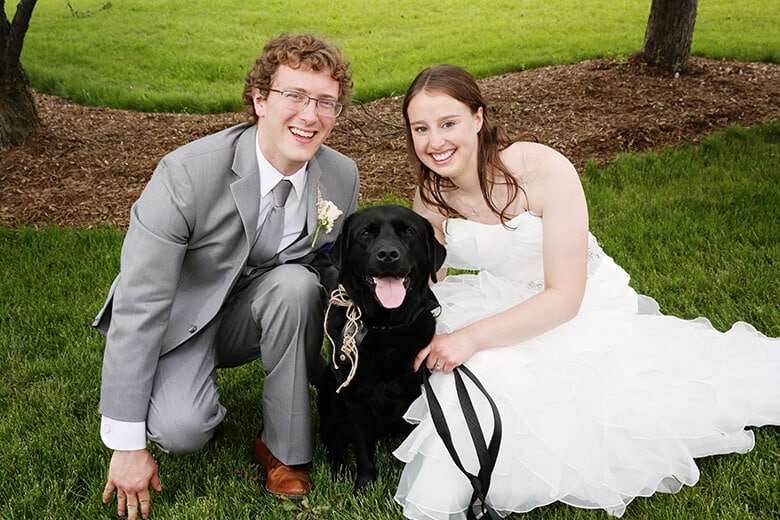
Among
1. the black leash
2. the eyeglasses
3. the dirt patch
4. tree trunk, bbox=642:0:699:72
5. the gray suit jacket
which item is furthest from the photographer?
tree trunk, bbox=642:0:699:72

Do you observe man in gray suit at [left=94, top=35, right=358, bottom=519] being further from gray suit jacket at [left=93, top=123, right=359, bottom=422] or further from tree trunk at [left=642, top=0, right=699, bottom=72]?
tree trunk at [left=642, top=0, right=699, bottom=72]

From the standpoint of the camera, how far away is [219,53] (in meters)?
11.5

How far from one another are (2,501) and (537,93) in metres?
6.40

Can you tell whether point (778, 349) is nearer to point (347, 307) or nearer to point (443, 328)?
point (443, 328)

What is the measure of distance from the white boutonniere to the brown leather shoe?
35.4 inches

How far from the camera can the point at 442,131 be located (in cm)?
268

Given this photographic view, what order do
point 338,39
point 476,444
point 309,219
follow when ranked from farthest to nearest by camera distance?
point 338,39
point 309,219
point 476,444

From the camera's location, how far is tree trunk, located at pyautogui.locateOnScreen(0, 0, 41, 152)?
608 cm

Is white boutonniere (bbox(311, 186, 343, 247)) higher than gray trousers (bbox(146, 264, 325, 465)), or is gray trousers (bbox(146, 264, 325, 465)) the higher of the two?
white boutonniere (bbox(311, 186, 343, 247))

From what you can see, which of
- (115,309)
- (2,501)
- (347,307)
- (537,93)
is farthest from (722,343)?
(537,93)

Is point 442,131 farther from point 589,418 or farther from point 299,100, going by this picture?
point 589,418

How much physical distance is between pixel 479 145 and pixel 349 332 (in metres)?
0.99

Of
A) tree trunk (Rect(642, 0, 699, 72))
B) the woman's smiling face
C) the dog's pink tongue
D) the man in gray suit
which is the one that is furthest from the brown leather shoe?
tree trunk (Rect(642, 0, 699, 72))

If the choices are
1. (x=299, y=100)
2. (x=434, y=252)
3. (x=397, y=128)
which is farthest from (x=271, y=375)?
(x=397, y=128)
